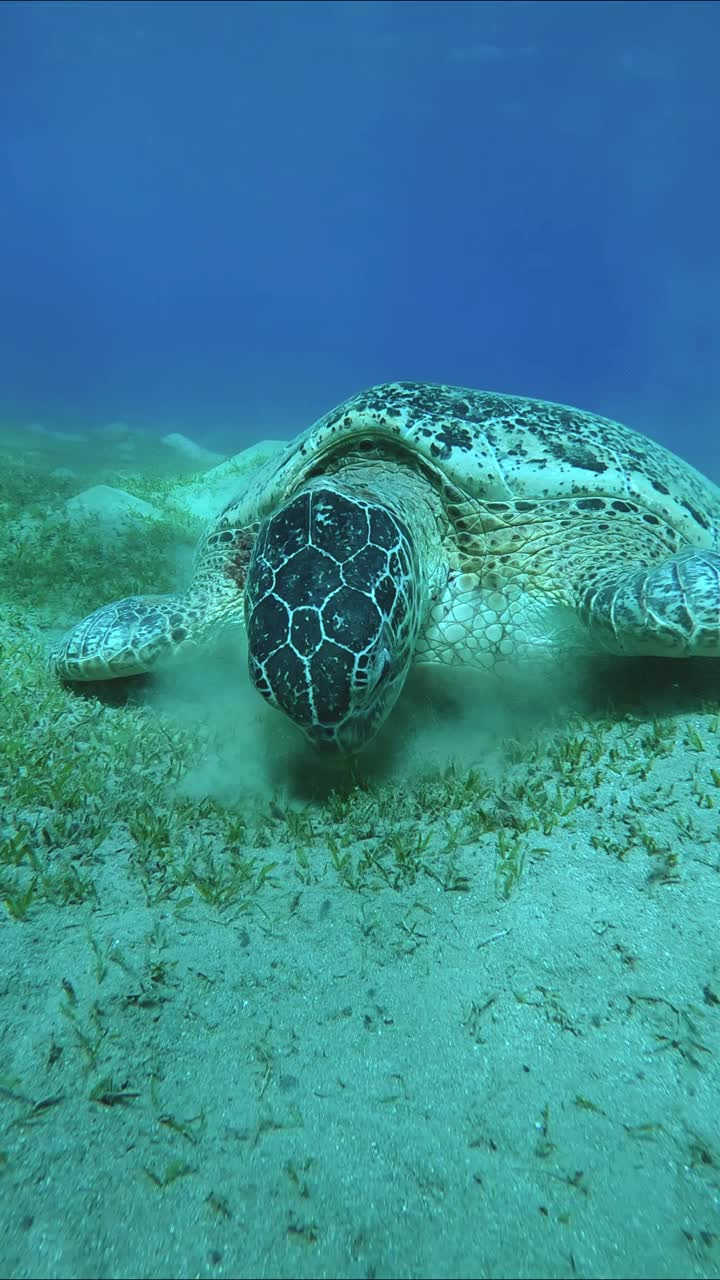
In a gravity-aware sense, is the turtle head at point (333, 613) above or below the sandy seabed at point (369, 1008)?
above

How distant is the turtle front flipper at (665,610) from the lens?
2.56 metres

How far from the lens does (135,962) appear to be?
166 centimetres

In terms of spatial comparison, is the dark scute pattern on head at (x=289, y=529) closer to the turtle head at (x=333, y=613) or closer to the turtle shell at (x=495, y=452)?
the turtle head at (x=333, y=613)

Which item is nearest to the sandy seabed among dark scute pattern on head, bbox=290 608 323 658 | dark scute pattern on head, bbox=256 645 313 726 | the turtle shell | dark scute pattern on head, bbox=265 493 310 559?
dark scute pattern on head, bbox=256 645 313 726

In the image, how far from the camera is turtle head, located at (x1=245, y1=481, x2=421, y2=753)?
7.63 feet

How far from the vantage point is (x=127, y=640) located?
3383 mm

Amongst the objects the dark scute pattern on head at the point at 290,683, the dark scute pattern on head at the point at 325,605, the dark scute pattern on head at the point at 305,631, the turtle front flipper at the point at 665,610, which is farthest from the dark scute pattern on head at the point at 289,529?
the turtle front flipper at the point at 665,610

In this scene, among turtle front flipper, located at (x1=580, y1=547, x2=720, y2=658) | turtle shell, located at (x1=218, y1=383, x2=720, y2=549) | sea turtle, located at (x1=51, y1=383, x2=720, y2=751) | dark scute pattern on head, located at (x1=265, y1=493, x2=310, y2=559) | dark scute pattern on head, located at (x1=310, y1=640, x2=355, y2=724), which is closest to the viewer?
dark scute pattern on head, located at (x1=310, y1=640, x2=355, y2=724)

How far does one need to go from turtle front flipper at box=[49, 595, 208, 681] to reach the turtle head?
0.89 metres

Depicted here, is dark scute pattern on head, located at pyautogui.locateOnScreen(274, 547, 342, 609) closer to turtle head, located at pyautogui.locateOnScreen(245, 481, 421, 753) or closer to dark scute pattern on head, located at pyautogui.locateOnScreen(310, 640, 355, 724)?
turtle head, located at pyautogui.locateOnScreen(245, 481, 421, 753)

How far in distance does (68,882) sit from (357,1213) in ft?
4.02

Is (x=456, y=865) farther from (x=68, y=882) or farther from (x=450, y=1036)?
(x=68, y=882)

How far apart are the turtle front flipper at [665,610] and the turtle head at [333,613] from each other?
896mm

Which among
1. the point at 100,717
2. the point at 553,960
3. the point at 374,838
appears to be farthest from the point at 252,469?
the point at 553,960
